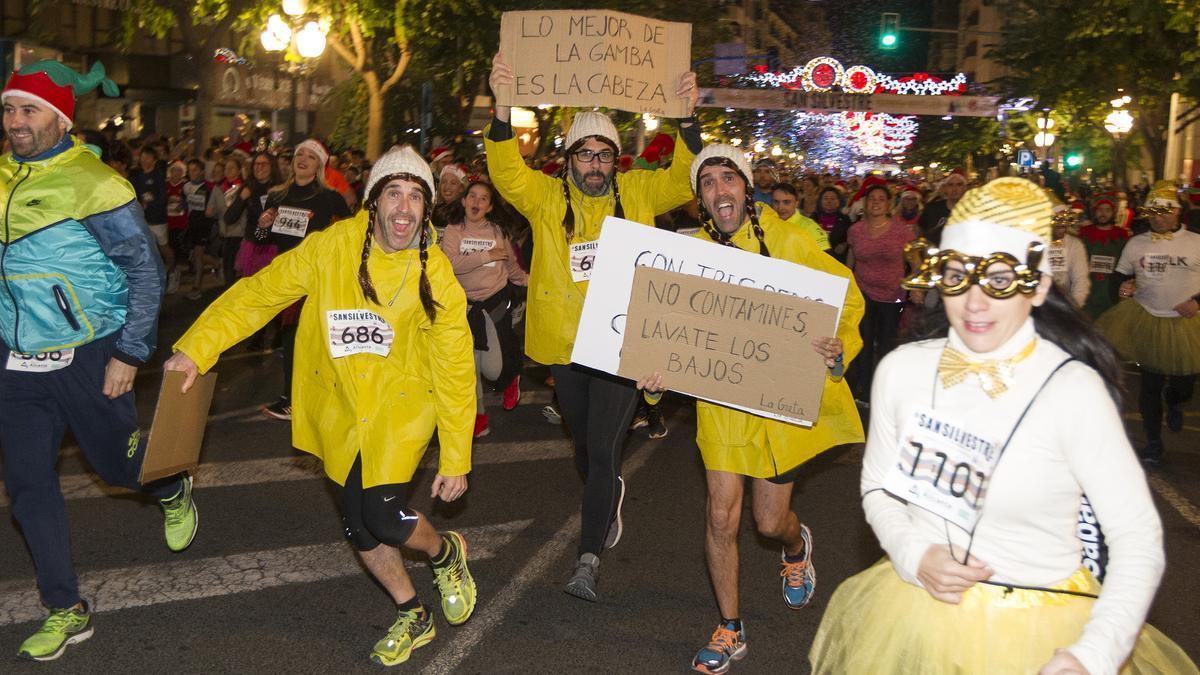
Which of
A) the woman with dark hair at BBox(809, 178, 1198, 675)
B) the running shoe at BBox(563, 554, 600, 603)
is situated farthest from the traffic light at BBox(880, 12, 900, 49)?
the woman with dark hair at BBox(809, 178, 1198, 675)

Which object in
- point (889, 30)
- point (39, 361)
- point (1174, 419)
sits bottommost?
point (1174, 419)

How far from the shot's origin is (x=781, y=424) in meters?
5.07

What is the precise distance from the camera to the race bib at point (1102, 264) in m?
12.6

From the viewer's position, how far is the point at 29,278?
486 centimetres

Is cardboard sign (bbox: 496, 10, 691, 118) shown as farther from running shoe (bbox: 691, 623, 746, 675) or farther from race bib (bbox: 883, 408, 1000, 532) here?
race bib (bbox: 883, 408, 1000, 532)

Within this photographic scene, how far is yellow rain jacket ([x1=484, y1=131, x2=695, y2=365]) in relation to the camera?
6.12 meters

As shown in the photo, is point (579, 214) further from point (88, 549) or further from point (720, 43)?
point (720, 43)

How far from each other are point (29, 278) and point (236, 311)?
81cm

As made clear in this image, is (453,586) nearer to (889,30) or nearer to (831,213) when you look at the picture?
(831,213)

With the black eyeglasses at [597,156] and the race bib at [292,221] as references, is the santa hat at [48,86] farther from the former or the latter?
the race bib at [292,221]

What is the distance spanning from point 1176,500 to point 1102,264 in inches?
197

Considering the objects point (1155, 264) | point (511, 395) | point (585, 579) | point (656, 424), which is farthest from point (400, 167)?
point (1155, 264)

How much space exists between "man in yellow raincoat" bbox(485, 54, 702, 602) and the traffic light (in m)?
26.5

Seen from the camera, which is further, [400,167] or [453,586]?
[453,586]
